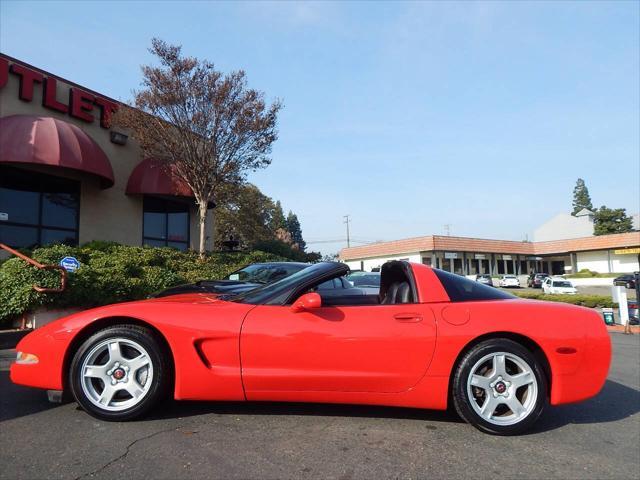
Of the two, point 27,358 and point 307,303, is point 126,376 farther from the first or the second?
point 307,303

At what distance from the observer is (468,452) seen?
262 centimetres

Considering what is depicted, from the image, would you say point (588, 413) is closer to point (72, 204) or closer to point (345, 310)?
point (345, 310)

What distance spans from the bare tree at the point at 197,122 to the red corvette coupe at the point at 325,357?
1127cm

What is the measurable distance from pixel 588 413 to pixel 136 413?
347 cm

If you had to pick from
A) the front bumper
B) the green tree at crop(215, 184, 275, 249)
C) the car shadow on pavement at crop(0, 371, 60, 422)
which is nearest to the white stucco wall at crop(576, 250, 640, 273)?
the green tree at crop(215, 184, 275, 249)

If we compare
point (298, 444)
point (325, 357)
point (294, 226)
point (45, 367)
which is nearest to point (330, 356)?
point (325, 357)

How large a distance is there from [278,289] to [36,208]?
12.0m

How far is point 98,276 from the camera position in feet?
27.5

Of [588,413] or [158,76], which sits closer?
[588,413]

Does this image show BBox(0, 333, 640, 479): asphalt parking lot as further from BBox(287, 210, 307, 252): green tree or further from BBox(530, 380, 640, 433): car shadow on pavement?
BBox(287, 210, 307, 252): green tree

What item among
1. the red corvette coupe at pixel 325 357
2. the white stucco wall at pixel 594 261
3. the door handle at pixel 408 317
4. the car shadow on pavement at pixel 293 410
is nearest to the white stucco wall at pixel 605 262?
the white stucco wall at pixel 594 261

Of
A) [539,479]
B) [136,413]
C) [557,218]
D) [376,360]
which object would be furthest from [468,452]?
[557,218]

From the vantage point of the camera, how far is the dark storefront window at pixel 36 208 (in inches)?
460

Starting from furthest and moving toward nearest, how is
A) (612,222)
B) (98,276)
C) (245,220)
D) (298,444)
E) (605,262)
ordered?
(612,222)
(605,262)
(245,220)
(98,276)
(298,444)
